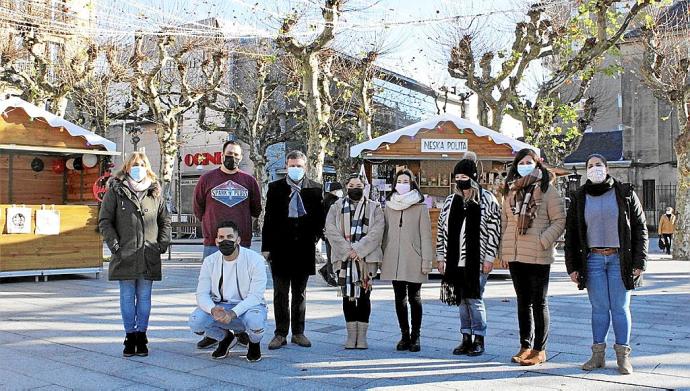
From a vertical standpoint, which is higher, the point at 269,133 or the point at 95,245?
the point at 269,133

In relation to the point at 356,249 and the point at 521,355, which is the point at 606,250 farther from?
the point at 356,249

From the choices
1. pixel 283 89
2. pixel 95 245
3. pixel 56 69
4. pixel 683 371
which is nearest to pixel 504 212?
pixel 683 371

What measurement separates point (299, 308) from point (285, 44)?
9962mm

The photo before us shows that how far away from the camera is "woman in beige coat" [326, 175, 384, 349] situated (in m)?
6.43

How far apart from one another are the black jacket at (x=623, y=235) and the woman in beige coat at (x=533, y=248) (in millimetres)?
142

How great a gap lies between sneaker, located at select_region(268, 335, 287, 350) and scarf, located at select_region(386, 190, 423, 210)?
170 centimetres

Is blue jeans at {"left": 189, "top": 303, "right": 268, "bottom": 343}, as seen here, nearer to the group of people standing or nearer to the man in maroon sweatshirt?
the group of people standing

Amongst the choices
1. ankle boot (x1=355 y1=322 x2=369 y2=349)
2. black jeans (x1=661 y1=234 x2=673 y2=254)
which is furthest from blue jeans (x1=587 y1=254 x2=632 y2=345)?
black jeans (x1=661 y1=234 x2=673 y2=254)

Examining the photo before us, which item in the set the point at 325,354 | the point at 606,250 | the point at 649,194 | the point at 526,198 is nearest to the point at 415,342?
the point at 325,354

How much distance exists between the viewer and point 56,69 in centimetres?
2058

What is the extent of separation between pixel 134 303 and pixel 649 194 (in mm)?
38758

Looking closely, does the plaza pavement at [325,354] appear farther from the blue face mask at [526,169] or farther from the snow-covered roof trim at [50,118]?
the snow-covered roof trim at [50,118]

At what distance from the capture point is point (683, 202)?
1859 cm

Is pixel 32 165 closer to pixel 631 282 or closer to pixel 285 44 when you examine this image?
pixel 285 44
